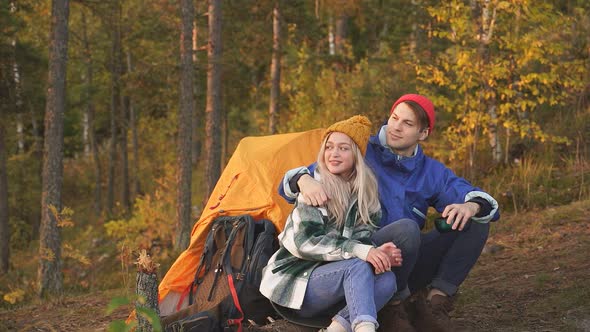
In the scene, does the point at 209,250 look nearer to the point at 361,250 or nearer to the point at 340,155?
the point at 340,155

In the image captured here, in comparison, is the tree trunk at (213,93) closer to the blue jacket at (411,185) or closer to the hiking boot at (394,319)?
the blue jacket at (411,185)

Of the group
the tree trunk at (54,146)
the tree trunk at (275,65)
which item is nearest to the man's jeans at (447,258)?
the tree trunk at (54,146)

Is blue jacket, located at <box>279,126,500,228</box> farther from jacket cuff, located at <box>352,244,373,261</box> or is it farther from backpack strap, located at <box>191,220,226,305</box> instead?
backpack strap, located at <box>191,220,226,305</box>

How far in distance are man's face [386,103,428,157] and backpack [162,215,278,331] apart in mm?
946

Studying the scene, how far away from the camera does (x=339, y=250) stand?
12.8 ft

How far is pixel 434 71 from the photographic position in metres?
9.86

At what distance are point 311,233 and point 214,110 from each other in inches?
406

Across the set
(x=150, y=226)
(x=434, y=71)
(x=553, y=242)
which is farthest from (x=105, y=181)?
(x=553, y=242)

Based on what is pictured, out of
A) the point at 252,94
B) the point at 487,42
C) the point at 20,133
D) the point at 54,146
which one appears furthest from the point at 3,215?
the point at 487,42

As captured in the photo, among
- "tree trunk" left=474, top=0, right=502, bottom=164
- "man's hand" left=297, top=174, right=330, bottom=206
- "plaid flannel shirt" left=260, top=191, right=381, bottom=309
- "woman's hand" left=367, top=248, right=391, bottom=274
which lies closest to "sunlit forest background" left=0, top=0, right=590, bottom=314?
"tree trunk" left=474, top=0, right=502, bottom=164

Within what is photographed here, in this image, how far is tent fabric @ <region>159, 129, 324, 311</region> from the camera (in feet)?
16.4

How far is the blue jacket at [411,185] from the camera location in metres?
4.41

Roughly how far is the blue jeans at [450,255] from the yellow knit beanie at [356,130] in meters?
0.78

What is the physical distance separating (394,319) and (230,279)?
1.08 m
